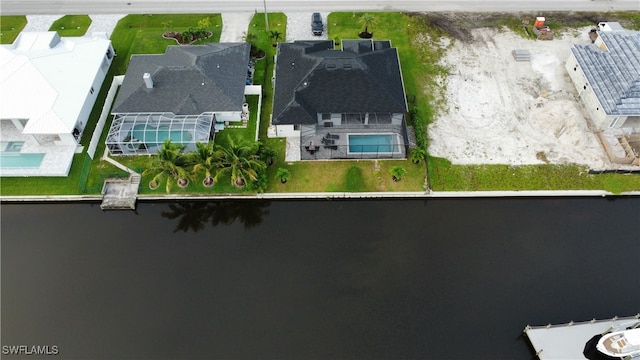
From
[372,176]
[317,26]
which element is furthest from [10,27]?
[372,176]

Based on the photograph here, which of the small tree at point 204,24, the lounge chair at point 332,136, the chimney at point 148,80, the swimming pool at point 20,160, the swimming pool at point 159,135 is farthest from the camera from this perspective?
the small tree at point 204,24

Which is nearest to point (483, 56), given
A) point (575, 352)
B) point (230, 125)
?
point (230, 125)

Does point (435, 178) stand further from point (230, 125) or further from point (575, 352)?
point (230, 125)

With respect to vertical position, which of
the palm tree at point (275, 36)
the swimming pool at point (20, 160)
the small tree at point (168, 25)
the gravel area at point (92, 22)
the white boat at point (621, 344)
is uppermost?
the gravel area at point (92, 22)

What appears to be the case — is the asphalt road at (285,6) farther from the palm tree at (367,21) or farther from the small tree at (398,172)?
the small tree at (398,172)

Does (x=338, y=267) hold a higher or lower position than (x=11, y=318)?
→ higher

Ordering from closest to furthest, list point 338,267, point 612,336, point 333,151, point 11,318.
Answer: point 612,336, point 11,318, point 338,267, point 333,151

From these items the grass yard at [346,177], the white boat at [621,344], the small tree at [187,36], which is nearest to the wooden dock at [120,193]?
the grass yard at [346,177]

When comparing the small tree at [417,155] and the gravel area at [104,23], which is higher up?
the gravel area at [104,23]

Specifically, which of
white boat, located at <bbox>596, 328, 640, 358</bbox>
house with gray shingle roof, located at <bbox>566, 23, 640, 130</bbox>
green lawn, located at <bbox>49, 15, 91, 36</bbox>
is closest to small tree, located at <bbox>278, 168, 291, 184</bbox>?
white boat, located at <bbox>596, 328, 640, 358</bbox>
